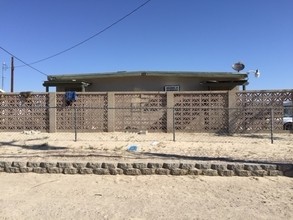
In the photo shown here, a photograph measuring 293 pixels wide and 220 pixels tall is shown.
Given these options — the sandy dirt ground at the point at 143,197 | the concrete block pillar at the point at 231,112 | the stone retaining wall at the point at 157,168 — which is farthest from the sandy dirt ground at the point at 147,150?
the concrete block pillar at the point at 231,112

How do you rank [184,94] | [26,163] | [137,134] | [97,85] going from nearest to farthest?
1. [26,163]
2. [137,134]
3. [184,94]
4. [97,85]

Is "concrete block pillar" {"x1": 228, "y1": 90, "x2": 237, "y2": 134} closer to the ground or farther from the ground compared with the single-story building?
closer to the ground

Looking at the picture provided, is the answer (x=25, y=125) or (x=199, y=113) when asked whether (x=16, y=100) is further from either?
(x=199, y=113)

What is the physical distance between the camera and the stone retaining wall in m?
7.74

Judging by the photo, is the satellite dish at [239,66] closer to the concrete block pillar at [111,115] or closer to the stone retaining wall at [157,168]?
the concrete block pillar at [111,115]

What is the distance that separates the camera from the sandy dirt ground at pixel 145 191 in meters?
5.50

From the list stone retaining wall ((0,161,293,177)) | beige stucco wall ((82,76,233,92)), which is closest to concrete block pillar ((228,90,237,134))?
beige stucco wall ((82,76,233,92))

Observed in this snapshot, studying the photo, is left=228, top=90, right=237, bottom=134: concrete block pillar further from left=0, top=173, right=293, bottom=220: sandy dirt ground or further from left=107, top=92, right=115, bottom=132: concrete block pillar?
left=0, top=173, right=293, bottom=220: sandy dirt ground

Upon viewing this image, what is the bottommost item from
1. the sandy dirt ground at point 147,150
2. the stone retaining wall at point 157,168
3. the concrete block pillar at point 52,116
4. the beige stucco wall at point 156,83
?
the stone retaining wall at point 157,168

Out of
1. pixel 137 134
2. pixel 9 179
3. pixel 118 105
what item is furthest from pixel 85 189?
pixel 118 105

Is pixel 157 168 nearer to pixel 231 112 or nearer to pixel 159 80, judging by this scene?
pixel 231 112

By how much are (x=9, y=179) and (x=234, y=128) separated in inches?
384

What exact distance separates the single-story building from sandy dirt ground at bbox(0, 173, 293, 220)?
12.0 m

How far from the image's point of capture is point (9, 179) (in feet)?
25.9
